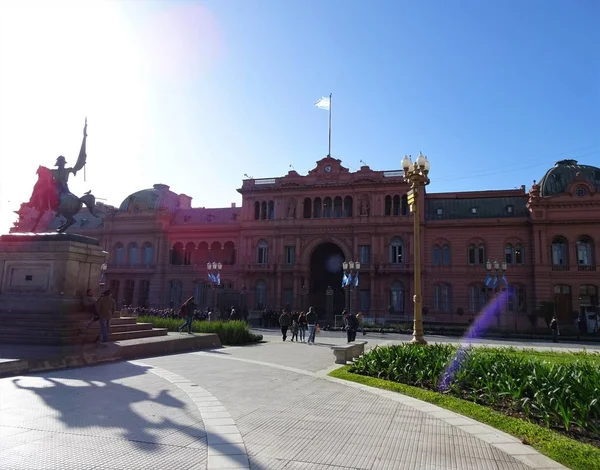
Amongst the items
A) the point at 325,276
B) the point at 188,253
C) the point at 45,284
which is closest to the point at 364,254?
the point at 325,276

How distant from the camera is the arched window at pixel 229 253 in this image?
6078 centimetres

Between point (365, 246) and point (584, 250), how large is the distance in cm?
2270

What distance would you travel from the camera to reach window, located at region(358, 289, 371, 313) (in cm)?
5169

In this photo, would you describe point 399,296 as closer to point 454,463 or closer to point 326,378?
point 326,378

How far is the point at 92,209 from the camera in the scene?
1845 centimetres

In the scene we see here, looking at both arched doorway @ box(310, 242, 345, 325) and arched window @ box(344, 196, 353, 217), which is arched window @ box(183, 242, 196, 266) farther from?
arched window @ box(344, 196, 353, 217)

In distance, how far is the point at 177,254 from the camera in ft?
205

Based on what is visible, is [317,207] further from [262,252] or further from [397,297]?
[397,297]

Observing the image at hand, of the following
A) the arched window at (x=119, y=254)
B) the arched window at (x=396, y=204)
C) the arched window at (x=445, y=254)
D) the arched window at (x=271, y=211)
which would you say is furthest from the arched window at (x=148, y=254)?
the arched window at (x=445, y=254)

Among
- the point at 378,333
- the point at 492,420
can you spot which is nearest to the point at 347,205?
the point at 378,333

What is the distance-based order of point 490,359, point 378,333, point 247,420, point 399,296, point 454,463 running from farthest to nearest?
point 399,296 < point 378,333 < point 490,359 < point 247,420 < point 454,463

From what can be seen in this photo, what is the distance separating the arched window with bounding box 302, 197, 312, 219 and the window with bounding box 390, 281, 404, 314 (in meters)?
13.4

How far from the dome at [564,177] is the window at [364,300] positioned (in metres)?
21.7

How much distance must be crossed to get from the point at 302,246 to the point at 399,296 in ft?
41.7
